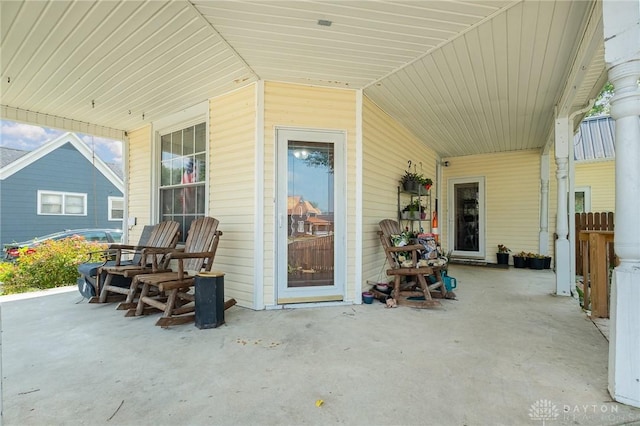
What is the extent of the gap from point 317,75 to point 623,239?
9.65 ft

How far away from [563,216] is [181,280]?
192 inches

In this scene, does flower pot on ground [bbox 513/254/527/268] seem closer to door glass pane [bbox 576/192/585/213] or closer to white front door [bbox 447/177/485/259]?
white front door [bbox 447/177/485/259]

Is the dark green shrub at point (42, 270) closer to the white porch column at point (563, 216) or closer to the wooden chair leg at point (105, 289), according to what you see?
the wooden chair leg at point (105, 289)

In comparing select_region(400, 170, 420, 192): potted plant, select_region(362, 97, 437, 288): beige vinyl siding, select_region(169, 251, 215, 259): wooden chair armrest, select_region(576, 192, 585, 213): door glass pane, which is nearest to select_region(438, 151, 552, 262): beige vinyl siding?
select_region(576, 192, 585, 213): door glass pane

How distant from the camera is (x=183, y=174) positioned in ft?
15.1

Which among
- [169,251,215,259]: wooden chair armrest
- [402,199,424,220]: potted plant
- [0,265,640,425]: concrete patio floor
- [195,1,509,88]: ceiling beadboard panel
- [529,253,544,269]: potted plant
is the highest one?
[195,1,509,88]: ceiling beadboard panel

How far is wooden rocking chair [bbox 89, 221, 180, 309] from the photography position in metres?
3.41

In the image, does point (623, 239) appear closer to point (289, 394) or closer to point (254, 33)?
point (289, 394)

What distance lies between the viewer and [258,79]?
3475 millimetres

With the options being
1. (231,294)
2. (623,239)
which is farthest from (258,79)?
(623,239)

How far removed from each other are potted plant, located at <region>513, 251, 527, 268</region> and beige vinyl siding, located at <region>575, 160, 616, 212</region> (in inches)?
113

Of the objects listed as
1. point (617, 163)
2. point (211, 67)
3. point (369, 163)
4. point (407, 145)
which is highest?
point (211, 67)

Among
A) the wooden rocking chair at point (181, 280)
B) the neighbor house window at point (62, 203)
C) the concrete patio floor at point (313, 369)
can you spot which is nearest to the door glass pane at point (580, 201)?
the concrete patio floor at point (313, 369)

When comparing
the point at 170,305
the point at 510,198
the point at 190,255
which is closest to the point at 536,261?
the point at 510,198
